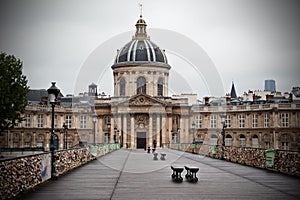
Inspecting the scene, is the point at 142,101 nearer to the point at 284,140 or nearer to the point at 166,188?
the point at 284,140

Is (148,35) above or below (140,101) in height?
above

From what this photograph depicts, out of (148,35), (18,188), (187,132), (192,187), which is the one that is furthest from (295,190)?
(148,35)

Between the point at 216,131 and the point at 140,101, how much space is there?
51.1 feet

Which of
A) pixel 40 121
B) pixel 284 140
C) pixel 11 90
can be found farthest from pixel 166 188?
pixel 40 121

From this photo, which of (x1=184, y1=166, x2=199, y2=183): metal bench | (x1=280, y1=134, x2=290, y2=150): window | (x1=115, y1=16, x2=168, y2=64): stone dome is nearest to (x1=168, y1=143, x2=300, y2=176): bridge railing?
(x1=184, y1=166, x2=199, y2=183): metal bench

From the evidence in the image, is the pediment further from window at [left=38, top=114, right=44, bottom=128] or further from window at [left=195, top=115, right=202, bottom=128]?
window at [left=38, top=114, right=44, bottom=128]

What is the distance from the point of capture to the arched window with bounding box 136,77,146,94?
309ft

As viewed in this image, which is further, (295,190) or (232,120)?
(232,120)

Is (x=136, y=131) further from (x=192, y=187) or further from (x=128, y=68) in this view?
(x=192, y=187)

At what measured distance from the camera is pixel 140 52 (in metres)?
95.2

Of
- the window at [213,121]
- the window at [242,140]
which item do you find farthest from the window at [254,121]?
the window at [213,121]

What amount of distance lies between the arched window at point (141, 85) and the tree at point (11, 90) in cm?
4891

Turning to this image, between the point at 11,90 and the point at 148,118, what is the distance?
4567 centimetres

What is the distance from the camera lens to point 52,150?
19422 millimetres
